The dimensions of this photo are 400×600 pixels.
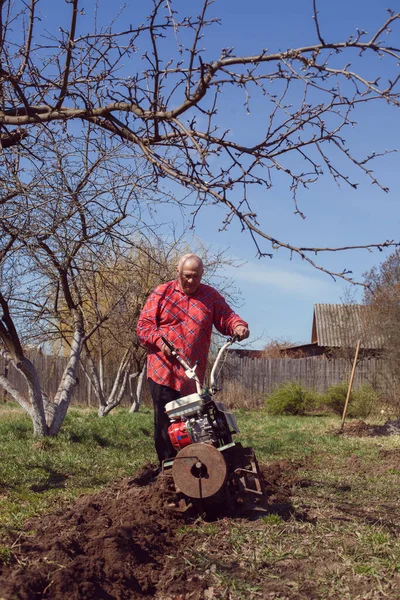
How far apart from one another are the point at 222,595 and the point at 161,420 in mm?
2074

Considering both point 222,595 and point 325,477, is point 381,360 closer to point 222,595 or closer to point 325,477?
point 325,477

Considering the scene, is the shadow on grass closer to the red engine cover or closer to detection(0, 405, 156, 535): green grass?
detection(0, 405, 156, 535): green grass

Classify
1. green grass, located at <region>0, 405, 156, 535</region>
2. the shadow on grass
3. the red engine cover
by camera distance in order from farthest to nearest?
the shadow on grass → green grass, located at <region>0, 405, 156, 535</region> → the red engine cover

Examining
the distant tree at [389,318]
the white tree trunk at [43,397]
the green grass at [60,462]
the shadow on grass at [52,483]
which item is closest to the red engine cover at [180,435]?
the green grass at [60,462]

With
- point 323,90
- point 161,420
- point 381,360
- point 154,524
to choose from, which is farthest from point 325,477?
point 381,360

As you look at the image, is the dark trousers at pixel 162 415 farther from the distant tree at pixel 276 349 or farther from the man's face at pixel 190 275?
the distant tree at pixel 276 349

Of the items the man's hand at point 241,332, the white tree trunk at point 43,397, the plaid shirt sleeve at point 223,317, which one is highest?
the plaid shirt sleeve at point 223,317

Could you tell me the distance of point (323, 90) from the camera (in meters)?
4.15

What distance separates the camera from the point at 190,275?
5.45 meters

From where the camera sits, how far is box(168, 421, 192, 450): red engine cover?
16.1 feet

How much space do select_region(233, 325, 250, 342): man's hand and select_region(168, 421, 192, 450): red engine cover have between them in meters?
0.76

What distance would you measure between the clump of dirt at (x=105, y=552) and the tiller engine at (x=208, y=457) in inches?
8.8

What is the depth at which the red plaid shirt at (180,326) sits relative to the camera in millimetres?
5477

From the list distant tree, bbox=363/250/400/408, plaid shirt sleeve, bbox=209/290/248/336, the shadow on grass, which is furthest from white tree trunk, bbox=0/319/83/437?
distant tree, bbox=363/250/400/408
